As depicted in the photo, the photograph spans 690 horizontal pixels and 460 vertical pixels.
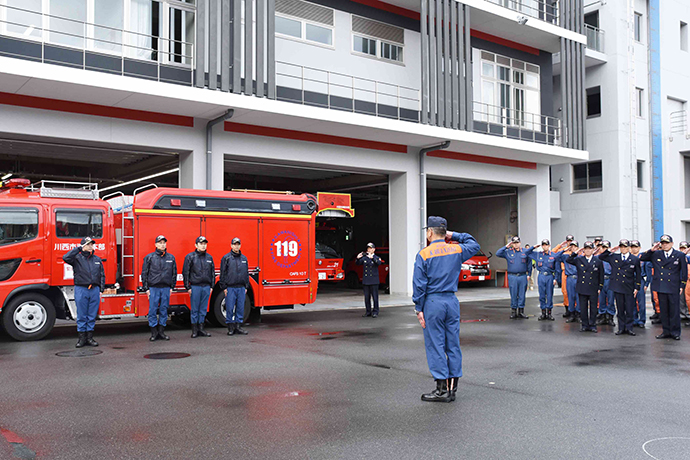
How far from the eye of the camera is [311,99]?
18.7m

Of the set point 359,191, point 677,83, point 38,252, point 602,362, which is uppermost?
point 677,83

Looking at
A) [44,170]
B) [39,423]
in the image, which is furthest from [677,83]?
[39,423]

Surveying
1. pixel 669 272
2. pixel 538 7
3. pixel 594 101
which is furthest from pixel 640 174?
pixel 669 272

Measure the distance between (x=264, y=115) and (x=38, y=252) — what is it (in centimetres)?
734

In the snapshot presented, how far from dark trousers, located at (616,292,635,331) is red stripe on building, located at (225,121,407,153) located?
32.7 ft

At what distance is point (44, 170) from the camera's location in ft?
71.8

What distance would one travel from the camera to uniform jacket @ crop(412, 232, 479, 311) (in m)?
6.75

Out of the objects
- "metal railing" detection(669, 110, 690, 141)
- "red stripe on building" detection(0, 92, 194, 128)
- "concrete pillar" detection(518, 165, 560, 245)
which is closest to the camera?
"red stripe on building" detection(0, 92, 194, 128)

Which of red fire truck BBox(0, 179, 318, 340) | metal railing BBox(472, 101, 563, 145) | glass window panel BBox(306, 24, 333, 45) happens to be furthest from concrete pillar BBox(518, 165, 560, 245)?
red fire truck BBox(0, 179, 318, 340)

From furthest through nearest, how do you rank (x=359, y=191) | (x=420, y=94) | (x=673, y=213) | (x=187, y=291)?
(x=673, y=213), (x=359, y=191), (x=420, y=94), (x=187, y=291)

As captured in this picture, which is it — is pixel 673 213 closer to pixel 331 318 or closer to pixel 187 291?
pixel 331 318

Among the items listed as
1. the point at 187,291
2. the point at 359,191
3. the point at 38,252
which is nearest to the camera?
the point at 38,252

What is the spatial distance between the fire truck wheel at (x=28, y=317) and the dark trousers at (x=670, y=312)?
1111cm

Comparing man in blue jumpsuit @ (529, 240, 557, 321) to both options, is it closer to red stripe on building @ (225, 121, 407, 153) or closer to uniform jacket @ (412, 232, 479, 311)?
red stripe on building @ (225, 121, 407, 153)
